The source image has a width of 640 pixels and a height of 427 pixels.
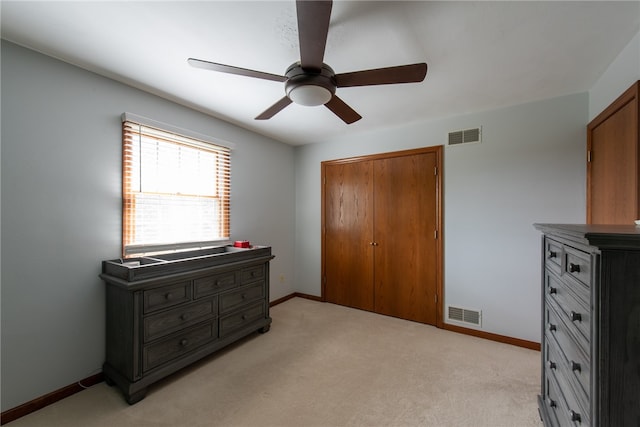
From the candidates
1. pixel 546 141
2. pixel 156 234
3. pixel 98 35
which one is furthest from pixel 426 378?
pixel 98 35

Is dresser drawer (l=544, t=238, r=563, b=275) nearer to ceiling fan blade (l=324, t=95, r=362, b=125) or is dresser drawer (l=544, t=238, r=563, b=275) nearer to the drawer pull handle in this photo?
the drawer pull handle

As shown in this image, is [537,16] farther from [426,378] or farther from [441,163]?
[426,378]

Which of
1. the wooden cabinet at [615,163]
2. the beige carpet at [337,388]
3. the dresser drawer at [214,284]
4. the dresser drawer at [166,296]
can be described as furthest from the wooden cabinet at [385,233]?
the dresser drawer at [166,296]

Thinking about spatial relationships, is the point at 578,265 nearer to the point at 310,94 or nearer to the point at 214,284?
the point at 310,94

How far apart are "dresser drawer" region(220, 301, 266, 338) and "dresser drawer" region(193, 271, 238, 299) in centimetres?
29

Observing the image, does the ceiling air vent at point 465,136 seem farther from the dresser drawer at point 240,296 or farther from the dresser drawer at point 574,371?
the dresser drawer at point 240,296

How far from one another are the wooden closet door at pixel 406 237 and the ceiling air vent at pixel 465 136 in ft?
0.82

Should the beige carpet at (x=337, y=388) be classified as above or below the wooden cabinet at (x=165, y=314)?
below

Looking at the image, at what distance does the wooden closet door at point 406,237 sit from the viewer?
3025 mm

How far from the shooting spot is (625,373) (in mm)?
829

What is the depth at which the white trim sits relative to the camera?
213cm

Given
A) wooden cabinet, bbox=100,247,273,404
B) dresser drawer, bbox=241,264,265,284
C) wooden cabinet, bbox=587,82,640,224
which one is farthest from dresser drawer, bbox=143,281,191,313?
wooden cabinet, bbox=587,82,640,224

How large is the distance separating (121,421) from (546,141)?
4.05m

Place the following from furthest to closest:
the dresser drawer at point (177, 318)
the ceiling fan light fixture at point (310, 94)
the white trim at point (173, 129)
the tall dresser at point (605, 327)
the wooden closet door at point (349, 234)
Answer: the wooden closet door at point (349, 234)
the white trim at point (173, 129)
the dresser drawer at point (177, 318)
the ceiling fan light fixture at point (310, 94)
the tall dresser at point (605, 327)
